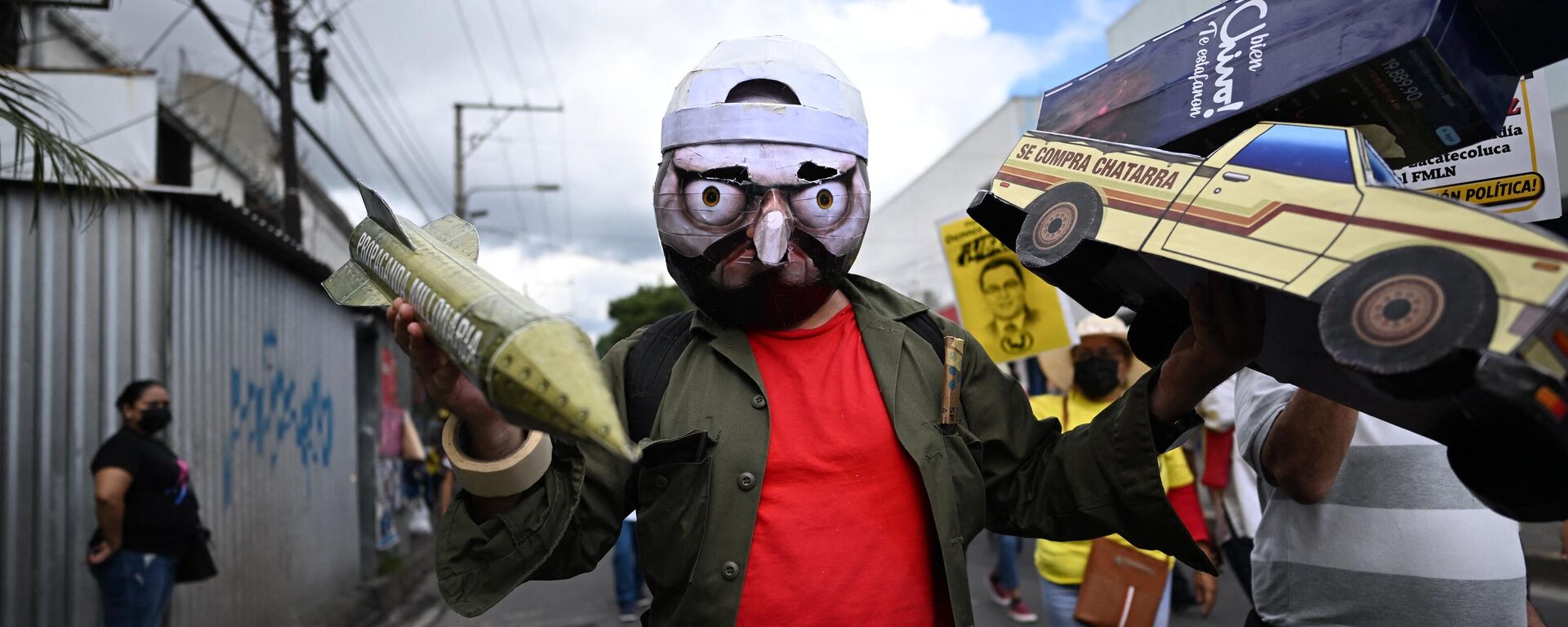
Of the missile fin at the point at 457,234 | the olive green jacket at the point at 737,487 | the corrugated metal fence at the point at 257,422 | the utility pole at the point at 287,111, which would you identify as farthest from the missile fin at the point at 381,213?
the utility pole at the point at 287,111

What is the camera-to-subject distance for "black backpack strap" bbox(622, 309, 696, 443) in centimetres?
213

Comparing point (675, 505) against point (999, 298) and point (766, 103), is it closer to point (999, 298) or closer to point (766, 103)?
point (766, 103)

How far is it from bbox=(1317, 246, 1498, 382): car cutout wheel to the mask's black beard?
1.10m

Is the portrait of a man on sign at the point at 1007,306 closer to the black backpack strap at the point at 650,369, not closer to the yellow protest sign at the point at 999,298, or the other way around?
the yellow protest sign at the point at 999,298

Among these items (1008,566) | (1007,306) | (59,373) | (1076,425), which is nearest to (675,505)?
(1076,425)

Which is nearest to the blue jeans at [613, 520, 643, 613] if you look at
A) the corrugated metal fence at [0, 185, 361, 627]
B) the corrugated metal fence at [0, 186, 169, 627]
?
the corrugated metal fence at [0, 185, 361, 627]

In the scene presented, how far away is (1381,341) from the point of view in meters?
1.15

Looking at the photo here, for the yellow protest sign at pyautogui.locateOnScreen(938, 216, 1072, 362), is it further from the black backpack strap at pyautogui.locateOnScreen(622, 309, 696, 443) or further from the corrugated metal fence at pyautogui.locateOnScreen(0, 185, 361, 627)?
the corrugated metal fence at pyautogui.locateOnScreen(0, 185, 361, 627)

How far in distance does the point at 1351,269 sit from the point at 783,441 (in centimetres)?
115

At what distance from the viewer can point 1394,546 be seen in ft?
6.89

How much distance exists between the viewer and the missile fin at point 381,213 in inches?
71.7

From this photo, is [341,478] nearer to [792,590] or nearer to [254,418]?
[254,418]

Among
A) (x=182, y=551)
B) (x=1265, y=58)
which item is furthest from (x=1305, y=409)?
(x=182, y=551)

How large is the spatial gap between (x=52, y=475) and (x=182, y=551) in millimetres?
813
